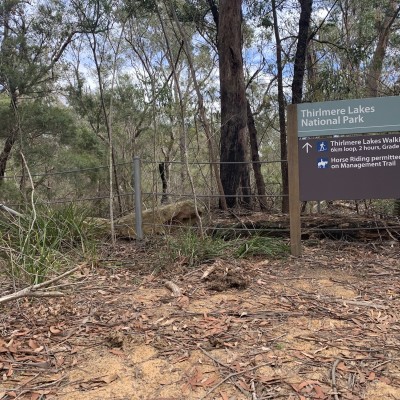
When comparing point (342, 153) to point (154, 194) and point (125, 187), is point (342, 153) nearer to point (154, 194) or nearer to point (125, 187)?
point (154, 194)

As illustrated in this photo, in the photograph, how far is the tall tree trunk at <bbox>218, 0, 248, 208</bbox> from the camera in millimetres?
9250

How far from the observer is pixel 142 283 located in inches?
183

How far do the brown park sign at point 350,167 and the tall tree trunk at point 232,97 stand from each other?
148 inches

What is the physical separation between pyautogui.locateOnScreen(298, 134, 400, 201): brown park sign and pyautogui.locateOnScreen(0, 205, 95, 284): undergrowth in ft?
9.82

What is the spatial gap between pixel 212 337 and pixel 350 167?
3181mm

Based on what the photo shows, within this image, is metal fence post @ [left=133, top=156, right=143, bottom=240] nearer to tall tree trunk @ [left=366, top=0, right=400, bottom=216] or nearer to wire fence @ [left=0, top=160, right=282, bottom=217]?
wire fence @ [left=0, top=160, right=282, bottom=217]

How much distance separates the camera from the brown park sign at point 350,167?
5.37 metres

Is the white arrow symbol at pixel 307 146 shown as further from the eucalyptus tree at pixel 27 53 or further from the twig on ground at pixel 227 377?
the eucalyptus tree at pixel 27 53

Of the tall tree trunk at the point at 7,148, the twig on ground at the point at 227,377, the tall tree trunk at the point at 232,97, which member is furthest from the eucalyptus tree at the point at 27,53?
the twig on ground at the point at 227,377

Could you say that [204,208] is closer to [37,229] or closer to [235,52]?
[37,229]

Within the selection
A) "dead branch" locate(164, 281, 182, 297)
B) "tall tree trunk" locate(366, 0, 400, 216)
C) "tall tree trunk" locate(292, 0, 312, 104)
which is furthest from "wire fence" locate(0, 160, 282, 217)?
"tall tree trunk" locate(366, 0, 400, 216)

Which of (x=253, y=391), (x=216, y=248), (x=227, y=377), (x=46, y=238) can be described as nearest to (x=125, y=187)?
(x=46, y=238)

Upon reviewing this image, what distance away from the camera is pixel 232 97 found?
30.9 feet

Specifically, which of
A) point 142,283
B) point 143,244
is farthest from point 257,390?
point 143,244
